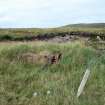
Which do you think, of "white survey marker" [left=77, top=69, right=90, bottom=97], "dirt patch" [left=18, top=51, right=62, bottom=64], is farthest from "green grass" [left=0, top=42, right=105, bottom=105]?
"dirt patch" [left=18, top=51, right=62, bottom=64]

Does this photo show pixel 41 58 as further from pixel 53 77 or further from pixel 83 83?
pixel 83 83

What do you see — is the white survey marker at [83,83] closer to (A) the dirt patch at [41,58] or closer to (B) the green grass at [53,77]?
(B) the green grass at [53,77]

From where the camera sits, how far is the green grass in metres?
8.09

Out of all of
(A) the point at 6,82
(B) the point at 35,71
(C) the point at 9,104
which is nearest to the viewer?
(C) the point at 9,104

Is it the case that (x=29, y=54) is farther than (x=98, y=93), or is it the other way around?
(x=29, y=54)

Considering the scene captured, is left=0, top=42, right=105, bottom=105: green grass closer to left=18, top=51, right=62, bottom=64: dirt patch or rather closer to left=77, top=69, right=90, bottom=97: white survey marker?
left=77, top=69, right=90, bottom=97: white survey marker

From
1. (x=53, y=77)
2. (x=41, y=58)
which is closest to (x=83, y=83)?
(x=53, y=77)

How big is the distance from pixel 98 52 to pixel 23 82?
303cm

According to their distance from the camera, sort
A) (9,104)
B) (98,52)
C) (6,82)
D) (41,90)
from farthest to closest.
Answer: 1. (98,52)
2. (6,82)
3. (41,90)
4. (9,104)

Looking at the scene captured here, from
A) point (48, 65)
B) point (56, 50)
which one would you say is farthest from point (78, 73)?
point (56, 50)

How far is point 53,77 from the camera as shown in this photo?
9.45m

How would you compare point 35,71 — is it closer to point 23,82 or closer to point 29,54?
point 23,82

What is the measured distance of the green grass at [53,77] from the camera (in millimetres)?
8086

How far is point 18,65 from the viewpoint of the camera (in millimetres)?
10508
